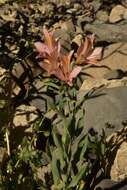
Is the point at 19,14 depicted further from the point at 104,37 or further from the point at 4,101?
the point at 4,101

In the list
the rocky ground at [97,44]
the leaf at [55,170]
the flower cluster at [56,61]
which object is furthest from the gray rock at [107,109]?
the flower cluster at [56,61]

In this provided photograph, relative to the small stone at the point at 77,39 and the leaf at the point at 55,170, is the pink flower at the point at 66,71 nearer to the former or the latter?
the leaf at the point at 55,170

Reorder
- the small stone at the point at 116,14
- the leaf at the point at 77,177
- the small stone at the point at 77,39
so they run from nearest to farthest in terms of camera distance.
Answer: the leaf at the point at 77,177, the small stone at the point at 77,39, the small stone at the point at 116,14

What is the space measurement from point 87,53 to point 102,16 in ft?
9.72

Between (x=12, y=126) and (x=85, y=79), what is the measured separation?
88 centimetres

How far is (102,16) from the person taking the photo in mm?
5348

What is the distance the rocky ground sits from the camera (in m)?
3.53

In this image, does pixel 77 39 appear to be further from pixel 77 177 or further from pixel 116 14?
pixel 77 177

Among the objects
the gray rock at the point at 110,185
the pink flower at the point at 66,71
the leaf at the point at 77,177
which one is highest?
the pink flower at the point at 66,71

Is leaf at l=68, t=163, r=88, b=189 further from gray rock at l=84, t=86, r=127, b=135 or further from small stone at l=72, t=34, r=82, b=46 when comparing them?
small stone at l=72, t=34, r=82, b=46

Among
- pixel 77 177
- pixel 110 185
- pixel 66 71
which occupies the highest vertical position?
pixel 66 71

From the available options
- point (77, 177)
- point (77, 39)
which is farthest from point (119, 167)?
point (77, 39)

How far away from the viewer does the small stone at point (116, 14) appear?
17.2ft

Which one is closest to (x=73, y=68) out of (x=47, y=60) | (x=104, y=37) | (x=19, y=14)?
(x=47, y=60)
